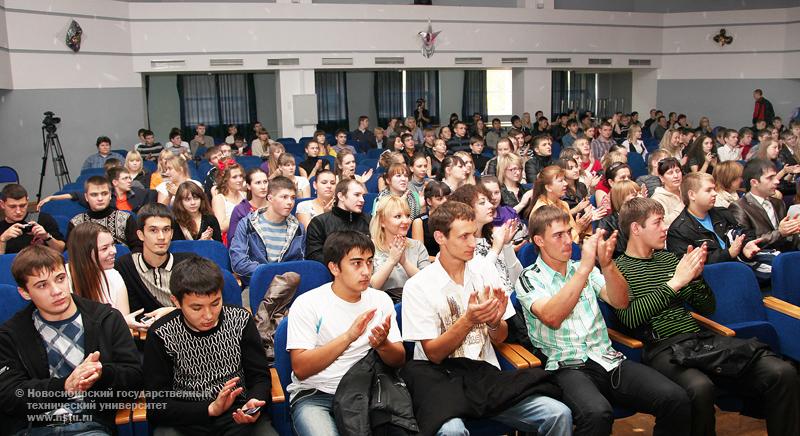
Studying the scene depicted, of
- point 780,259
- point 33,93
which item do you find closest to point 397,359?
point 780,259

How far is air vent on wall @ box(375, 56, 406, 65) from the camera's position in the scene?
14.4 m

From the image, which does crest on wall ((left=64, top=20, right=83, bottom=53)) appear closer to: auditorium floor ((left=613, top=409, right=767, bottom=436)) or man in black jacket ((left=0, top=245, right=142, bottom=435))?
man in black jacket ((left=0, top=245, right=142, bottom=435))

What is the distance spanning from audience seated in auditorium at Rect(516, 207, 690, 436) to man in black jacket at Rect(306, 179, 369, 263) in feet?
5.00

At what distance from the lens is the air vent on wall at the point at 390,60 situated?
14367 mm

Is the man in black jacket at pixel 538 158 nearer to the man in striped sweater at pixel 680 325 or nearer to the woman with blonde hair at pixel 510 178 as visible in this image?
the woman with blonde hair at pixel 510 178

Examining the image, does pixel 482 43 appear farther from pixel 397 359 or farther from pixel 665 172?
pixel 397 359

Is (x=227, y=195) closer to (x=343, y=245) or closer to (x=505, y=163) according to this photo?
(x=505, y=163)

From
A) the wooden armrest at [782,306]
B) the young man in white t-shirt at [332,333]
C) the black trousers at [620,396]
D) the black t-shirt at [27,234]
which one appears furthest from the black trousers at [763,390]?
the black t-shirt at [27,234]

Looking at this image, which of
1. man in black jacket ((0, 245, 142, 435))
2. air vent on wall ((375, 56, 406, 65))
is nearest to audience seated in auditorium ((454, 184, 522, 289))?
man in black jacket ((0, 245, 142, 435))

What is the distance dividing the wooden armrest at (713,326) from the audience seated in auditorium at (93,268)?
9.32 feet

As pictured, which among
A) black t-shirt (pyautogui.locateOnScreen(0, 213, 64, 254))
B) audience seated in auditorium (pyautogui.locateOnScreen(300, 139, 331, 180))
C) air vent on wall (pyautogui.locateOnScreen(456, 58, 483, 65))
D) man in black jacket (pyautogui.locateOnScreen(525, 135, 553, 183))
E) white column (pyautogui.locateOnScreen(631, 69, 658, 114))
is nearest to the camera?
black t-shirt (pyautogui.locateOnScreen(0, 213, 64, 254))

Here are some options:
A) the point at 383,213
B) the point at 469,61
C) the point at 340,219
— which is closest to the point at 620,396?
the point at 383,213

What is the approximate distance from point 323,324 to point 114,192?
4.13 meters

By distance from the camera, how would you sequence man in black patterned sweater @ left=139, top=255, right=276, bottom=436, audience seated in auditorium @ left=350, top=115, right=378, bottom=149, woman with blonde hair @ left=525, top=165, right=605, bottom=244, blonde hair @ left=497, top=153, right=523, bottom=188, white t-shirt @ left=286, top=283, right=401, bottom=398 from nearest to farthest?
1. man in black patterned sweater @ left=139, top=255, right=276, bottom=436
2. white t-shirt @ left=286, top=283, right=401, bottom=398
3. woman with blonde hair @ left=525, top=165, right=605, bottom=244
4. blonde hair @ left=497, top=153, right=523, bottom=188
5. audience seated in auditorium @ left=350, top=115, right=378, bottom=149
